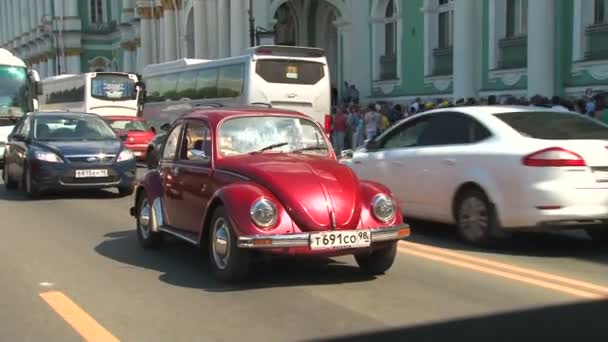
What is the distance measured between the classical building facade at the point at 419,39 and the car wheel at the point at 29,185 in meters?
12.5

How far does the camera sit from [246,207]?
661 cm

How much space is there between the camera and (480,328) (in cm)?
567

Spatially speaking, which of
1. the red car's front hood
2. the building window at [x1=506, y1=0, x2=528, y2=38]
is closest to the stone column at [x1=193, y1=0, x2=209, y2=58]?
the building window at [x1=506, y1=0, x2=528, y2=38]

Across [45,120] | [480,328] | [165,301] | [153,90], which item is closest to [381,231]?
[480,328]

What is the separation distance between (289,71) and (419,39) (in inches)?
261

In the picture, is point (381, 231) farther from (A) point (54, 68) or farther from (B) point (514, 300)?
(A) point (54, 68)

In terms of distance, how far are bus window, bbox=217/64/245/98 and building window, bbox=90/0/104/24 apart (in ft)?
164

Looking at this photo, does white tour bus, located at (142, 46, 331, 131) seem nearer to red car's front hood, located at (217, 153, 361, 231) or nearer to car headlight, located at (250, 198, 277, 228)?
red car's front hood, located at (217, 153, 361, 231)

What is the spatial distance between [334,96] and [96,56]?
40.8m

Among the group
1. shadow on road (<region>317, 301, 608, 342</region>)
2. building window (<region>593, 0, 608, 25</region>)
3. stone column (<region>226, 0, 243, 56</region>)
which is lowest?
shadow on road (<region>317, 301, 608, 342</region>)

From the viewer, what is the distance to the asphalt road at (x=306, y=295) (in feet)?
18.6

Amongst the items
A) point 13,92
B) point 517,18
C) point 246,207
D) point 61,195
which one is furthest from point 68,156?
point 517,18

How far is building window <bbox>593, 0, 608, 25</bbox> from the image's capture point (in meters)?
19.0

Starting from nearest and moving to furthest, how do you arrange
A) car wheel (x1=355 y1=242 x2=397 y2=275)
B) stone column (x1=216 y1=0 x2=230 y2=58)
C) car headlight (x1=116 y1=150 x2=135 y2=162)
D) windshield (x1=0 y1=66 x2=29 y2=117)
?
car wheel (x1=355 y1=242 x2=397 y2=275) → car headlight (x1=116 y1=150 x2=135 y2=162) → windshield (x1=0 y1=66 x2=29 y2=117) → stone column (x1=216 y1=0 x2=230 y2=58)
